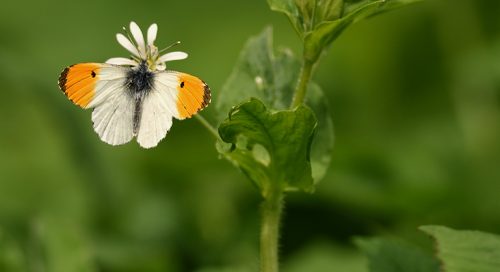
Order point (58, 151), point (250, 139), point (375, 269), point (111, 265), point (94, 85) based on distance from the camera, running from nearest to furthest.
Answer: point (94, 85), point (250, 139), point (375, 269), point (111, 265), point (58, 151)

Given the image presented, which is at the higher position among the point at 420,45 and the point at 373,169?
the point at 420,45

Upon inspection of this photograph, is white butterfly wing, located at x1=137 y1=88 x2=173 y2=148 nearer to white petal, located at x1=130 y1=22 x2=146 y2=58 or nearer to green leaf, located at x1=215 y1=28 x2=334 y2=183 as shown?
white petal, located at x1=130 y1=22 x2=146 y2=58

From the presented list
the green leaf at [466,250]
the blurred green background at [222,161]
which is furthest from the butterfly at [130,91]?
the blurred green background at [222,161]

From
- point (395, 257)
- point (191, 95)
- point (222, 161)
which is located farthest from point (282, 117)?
point (222, 161)

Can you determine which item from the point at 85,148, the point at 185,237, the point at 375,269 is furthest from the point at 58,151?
the point at 375,269

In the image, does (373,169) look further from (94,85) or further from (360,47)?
(94,85)

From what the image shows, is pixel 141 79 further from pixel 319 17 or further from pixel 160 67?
pixel 319 17
